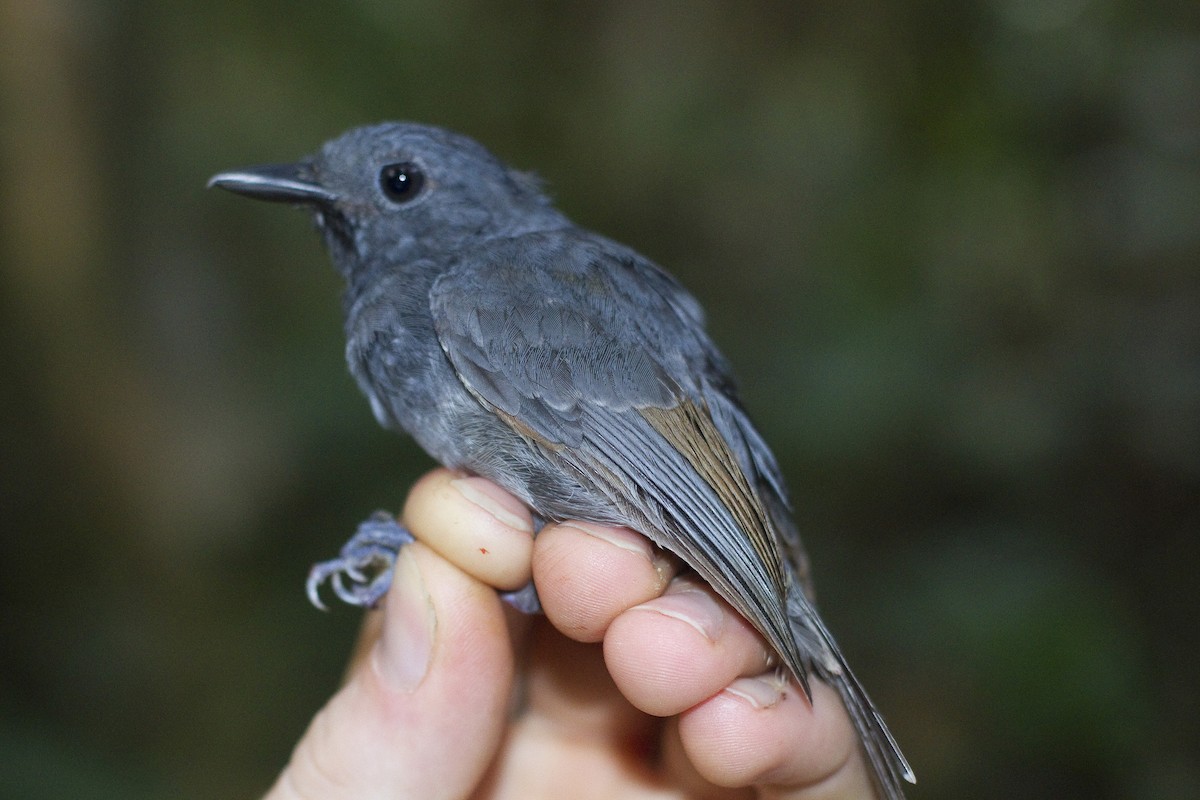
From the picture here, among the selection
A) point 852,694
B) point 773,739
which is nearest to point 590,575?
point 773,739

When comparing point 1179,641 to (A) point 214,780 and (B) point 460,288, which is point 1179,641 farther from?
(A) point 214,780

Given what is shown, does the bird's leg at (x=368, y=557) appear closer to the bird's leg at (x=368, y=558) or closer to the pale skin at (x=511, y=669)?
the bird's leg at (x=368, y=558)

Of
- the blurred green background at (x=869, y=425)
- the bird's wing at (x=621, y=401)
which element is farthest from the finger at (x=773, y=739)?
the blurred green background at (x=869, y=425)

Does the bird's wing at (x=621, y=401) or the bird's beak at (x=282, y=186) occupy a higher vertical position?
the bird's beak at (x=282, y=186)

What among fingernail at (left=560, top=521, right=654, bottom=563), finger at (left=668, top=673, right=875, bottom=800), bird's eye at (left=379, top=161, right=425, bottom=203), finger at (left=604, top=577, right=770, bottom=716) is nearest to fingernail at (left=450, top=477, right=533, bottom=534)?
fingernail at (left=560, top=521, right=654, bottom=563)

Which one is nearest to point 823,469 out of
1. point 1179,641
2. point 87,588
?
point 1179,641
